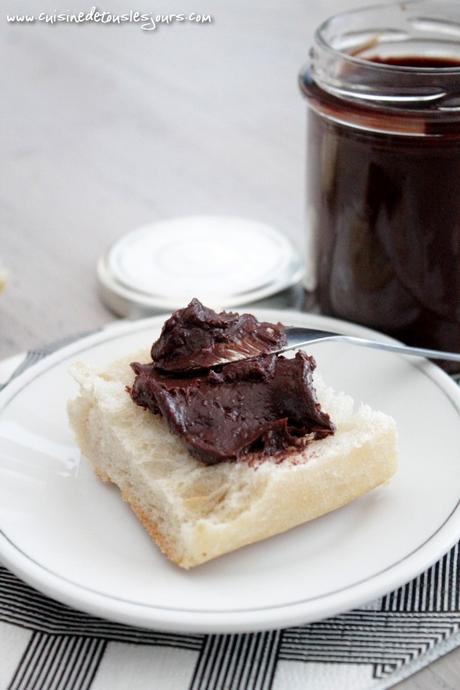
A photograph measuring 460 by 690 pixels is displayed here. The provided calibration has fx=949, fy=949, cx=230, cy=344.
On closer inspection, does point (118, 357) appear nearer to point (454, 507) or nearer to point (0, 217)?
point (454, 507)

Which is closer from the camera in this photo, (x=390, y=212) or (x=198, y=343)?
(x=198, y=343)

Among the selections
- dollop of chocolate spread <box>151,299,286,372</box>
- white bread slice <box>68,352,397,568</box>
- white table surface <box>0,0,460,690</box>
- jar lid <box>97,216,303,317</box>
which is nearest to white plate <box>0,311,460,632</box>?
white bread slice <box>68,352,397,568</box>

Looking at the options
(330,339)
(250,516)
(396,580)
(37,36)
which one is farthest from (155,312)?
(37,36)

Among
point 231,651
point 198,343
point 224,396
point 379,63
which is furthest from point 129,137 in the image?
point 231,651

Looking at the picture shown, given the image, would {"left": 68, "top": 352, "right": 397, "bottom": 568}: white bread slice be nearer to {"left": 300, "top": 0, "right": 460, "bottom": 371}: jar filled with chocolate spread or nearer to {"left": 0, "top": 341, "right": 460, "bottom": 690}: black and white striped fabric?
{"left": 0, "top": 341, "right": 460, "bottom": 690}: black and white striped fabric

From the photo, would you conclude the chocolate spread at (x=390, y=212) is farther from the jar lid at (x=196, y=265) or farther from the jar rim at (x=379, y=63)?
the jar lid at (x=196, y=265)

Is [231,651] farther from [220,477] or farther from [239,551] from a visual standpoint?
[220,477]
